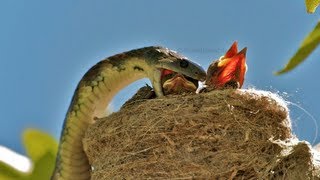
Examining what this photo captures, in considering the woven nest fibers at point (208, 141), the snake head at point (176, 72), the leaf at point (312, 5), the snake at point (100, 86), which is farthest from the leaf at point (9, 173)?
the leaf at point (312, 5)

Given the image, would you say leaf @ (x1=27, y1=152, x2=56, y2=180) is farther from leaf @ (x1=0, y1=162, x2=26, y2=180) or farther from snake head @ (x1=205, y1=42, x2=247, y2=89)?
snake head @ (x1=205, y1=42, x2=247, y2=89)

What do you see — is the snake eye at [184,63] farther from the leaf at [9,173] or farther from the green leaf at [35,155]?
the leaf at [9,173]

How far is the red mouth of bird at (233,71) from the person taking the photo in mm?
3041

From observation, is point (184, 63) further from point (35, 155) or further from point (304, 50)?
point (304, 50)

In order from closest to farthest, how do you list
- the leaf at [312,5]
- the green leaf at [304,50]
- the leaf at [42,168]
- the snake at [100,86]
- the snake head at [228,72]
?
the green leaf at [304,50] → the leaf at [312,5] → the leaf at [42,168] → the snake head at [228,72] → the snake at [100,86]

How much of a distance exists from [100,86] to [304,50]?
95.8 inches

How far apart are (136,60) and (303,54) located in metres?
2.40

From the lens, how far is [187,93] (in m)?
2.99

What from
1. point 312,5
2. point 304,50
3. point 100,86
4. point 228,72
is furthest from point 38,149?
point 304,50

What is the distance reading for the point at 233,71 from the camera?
3.07 metres

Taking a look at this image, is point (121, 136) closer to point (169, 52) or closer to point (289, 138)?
point (169, 52)

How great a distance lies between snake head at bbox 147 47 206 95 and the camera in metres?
3.11

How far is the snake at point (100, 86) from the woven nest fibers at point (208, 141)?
340mm

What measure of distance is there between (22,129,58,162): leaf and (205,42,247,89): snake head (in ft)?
3.61
